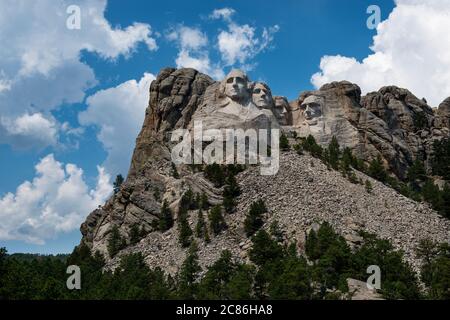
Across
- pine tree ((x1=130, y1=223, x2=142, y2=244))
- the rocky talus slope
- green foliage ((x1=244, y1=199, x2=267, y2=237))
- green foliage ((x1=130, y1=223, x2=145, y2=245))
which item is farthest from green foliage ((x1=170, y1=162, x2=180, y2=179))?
green foliage ((x1=244, y1=199, x2=267, y2=237))

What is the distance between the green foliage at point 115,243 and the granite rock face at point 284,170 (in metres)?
0.53

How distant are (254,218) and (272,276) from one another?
44.3ft

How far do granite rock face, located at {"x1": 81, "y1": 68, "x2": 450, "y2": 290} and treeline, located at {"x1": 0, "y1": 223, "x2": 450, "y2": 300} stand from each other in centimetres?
245

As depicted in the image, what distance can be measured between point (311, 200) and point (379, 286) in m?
17.2

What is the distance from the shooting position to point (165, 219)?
189 feet

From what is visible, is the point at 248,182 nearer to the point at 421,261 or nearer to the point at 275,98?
the point at 421,261

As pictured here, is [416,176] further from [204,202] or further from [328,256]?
[328,256]

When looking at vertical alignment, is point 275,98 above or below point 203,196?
above

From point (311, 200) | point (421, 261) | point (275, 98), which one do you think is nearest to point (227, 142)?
point (311, 200)

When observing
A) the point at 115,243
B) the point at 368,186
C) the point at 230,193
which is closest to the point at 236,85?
the point at 230,193

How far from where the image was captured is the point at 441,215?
5919 cm

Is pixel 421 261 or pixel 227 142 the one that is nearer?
pixel 421 261

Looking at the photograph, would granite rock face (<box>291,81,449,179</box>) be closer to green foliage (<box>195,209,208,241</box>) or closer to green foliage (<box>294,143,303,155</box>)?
green foliage (<box>294,143,303,155</box>)
